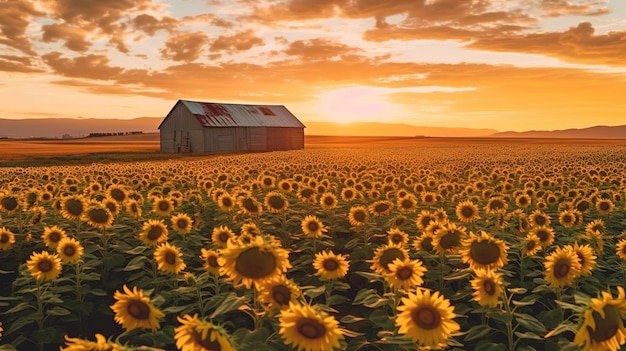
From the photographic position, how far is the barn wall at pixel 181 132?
62.8 meters

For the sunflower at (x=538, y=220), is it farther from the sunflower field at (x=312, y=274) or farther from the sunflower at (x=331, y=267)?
the sunflower at (x=331, y=267)

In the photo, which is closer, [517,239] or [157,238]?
[157,238]

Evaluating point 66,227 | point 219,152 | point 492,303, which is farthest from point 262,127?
point 492,303

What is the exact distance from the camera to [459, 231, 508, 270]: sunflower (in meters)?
6.00

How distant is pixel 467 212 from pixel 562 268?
380 centimetres

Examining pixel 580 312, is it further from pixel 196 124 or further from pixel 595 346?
pixel 196 124

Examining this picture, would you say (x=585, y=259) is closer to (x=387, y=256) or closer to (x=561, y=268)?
(x=561, y=268)

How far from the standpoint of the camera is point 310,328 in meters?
3.58

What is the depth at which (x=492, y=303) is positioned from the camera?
4.98 metres

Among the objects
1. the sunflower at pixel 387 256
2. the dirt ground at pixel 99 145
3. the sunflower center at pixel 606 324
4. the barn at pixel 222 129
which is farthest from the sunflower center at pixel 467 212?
the barn at pixel 222 129

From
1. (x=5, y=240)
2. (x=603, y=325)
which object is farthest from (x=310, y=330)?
(x=5, y=240)

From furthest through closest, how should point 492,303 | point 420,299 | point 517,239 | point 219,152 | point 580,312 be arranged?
point 219,152
point 517,239
point 492,303
point 420,299
point 580,312

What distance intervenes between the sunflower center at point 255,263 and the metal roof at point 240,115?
5905 cm

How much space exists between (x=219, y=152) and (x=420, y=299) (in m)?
58.4
